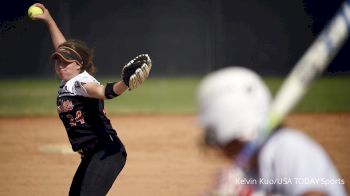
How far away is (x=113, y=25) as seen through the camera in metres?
23.9

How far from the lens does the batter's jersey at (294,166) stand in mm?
2344

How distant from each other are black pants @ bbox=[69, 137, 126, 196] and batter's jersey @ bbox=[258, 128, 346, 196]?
284cm

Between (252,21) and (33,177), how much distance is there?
1566 cm

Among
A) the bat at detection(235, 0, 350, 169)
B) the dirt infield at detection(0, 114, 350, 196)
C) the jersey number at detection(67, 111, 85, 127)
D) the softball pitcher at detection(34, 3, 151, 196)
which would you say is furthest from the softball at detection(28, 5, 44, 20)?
the bat at detection(235, 0, 350, 169)

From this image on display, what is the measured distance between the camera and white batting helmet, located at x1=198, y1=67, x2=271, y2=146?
2346 millimetres

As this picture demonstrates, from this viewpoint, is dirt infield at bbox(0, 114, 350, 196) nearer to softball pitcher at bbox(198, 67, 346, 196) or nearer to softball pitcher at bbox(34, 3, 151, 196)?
softball pitcher at bbox(34, 3, 151, 196)

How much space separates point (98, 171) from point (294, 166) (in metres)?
2.99

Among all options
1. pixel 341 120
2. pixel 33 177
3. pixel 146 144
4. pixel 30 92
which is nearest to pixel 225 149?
pixel 33 177

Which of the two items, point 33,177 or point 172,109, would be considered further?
point 172,109

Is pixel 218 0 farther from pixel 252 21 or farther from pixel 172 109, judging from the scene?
pixel 172 109

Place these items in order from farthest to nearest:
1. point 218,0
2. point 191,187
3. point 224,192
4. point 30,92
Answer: point 218,0
point 30,92
point 191,187
point 224,192

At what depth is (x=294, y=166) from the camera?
92.7 inches

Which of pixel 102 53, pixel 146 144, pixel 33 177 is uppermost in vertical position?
pixel 33 177

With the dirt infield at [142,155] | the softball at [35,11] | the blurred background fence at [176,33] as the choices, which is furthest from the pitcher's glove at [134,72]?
the blurred background fence at [176,33]
